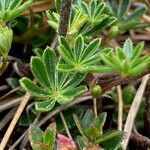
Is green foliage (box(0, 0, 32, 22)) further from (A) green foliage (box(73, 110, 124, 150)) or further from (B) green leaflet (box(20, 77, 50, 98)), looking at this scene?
(A) green foliage (box(73, 110, 124, 150))

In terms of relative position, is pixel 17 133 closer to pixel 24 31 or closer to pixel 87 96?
pixel 87 96

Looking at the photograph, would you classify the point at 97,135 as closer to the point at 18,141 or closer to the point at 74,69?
the point at 74,69

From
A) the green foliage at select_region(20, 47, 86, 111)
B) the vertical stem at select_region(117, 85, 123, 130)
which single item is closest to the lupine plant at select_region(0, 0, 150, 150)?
the green foliage at select_region(20, 47, 86, 111)

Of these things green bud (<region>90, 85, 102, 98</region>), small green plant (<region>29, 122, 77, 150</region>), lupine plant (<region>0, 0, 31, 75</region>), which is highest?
lupine plant (<region>0, 0, 31, 75</region>)

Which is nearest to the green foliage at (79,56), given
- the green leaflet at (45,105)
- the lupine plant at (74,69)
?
the lupine plant at (74,69)

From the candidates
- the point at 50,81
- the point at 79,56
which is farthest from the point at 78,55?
the point at 50,81

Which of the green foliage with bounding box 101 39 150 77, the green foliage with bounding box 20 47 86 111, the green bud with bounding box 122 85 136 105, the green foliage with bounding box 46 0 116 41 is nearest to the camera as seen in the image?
the green foliage with bounding box 101 39 150 77

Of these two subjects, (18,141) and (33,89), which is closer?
(33,89)
